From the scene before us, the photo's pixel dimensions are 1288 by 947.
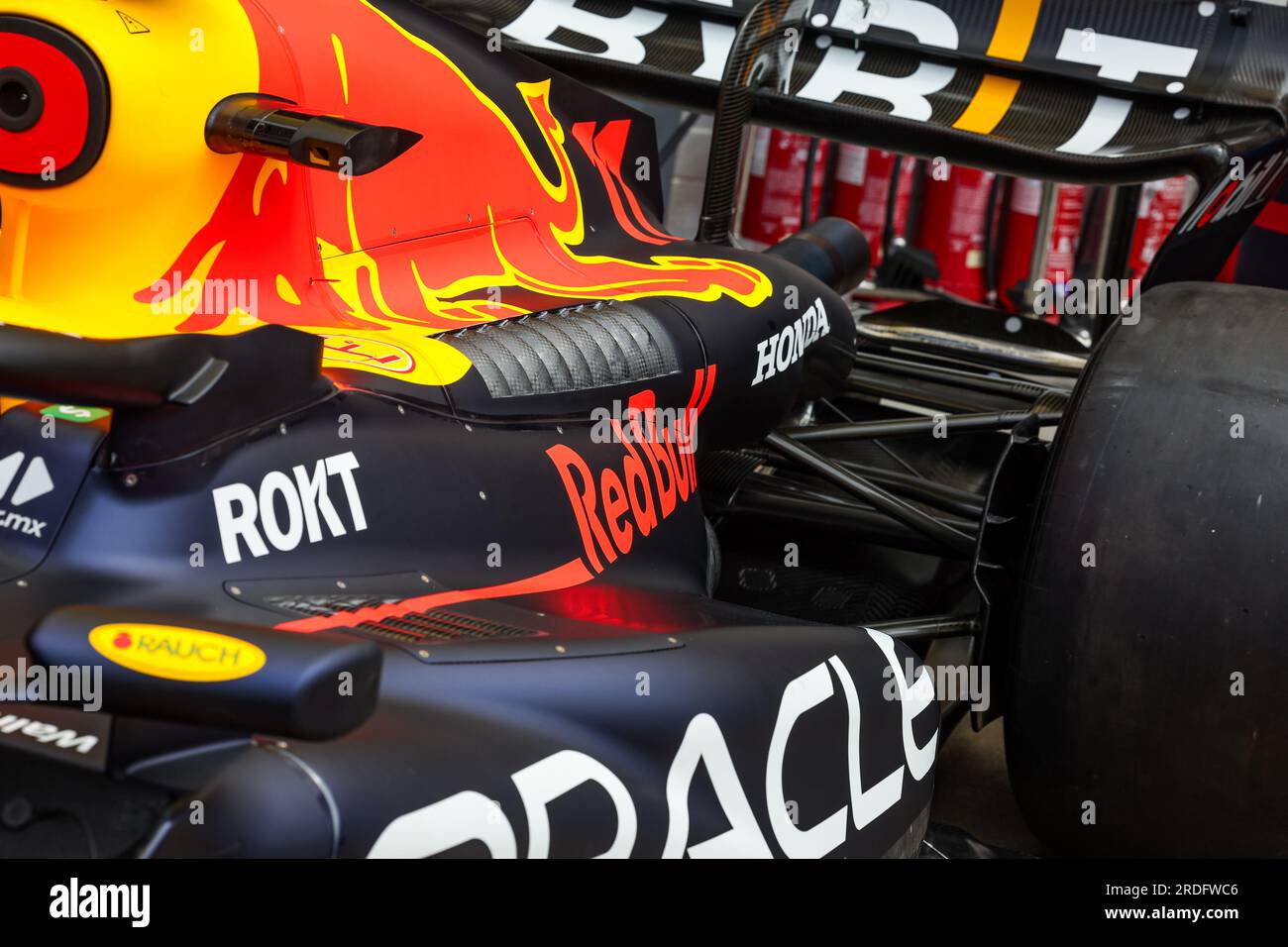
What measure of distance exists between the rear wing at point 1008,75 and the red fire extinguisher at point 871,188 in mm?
4025

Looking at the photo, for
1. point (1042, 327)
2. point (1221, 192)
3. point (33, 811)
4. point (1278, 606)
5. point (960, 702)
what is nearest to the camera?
point (33, 811)

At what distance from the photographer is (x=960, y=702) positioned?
83.0 inches

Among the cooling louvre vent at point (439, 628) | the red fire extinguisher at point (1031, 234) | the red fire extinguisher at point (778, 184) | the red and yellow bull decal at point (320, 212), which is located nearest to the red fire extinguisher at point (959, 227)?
the red fire extinguisher at point (1031, 234)

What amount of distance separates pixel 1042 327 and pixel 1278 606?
68.2 inches

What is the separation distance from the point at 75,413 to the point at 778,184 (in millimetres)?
5813

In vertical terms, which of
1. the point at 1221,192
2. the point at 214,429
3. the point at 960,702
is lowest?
the point at 960,702

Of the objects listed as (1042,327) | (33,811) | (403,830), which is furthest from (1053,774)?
(1042,327)

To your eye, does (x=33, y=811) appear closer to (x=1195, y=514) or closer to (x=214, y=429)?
(x=214, y=429)

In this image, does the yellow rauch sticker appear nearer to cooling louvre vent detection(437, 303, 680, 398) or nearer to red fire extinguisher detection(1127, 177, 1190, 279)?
cooling louvre vent detection(437, 303, 680, 398)

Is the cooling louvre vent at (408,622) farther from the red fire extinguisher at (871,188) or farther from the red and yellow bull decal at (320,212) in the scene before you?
the red fire extinguisher at (871,188)

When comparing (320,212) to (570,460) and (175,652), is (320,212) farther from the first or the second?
(175,652)

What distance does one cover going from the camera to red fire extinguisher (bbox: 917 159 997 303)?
21.9ft

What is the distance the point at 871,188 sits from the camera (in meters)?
6.74

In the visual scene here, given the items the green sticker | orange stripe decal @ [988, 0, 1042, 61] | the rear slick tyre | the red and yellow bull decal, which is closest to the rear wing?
orange stripe decal @ [988, 0, 1042, 61]
